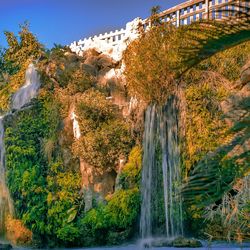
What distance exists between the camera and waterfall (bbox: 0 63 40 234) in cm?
1758

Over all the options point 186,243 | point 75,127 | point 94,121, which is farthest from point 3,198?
point 186,243

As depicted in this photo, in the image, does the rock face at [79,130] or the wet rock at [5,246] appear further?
the rock face at [79,130]

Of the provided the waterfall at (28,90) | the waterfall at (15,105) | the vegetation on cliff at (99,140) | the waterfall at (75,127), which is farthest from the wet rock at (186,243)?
the waterfall at (28,90)

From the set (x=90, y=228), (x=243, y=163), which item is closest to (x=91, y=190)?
(x=90, y=228)

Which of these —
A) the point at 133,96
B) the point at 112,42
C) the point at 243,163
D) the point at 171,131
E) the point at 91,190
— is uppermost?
the point at 112,42

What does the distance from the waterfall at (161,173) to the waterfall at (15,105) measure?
465 cm

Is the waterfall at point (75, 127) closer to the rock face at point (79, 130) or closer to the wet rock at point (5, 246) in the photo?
the rock face at point (79, 130)

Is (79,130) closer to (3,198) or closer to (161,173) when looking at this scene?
(161,173)

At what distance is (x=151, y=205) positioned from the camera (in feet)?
48.5

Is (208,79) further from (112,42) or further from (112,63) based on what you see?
(112,42)

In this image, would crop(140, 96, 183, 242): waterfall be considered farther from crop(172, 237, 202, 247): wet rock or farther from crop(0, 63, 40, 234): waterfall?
crop(0, 63, 40, 234): waterfall

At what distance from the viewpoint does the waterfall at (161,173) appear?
46.9 ft

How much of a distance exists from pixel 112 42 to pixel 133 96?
658 centimetres

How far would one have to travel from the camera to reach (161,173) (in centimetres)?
1488
